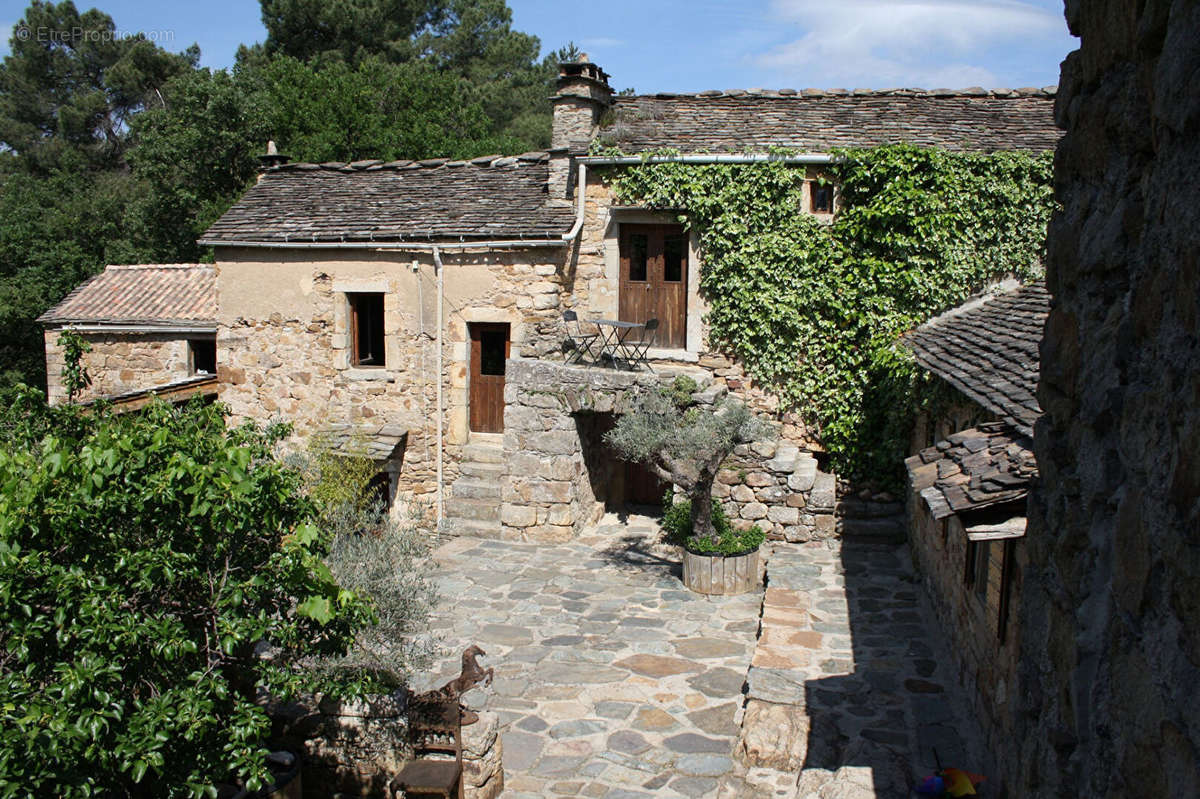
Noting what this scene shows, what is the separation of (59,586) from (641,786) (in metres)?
4.36

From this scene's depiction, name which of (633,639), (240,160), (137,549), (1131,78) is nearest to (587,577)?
(633,639)

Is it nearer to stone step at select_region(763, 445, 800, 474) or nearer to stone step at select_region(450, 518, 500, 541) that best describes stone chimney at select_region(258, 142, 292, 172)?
stone step at select_region(450, 518, 500, 541)

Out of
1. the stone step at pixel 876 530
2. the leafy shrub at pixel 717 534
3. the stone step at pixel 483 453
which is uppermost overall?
the stone step at pixel 483 453

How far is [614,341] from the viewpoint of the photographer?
14.4 metres

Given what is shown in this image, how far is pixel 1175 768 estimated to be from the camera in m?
1.47

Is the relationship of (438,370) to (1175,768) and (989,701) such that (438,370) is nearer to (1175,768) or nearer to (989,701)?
(989,701)

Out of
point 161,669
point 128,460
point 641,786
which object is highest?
point 128,460

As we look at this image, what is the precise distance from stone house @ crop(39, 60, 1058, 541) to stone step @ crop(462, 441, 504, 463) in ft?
0.13

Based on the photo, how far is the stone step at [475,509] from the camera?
44.2 feet

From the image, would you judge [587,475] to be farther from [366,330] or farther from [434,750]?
[434,750]

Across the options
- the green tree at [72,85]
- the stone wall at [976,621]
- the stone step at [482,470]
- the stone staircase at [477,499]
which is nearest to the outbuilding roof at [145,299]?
the stone step at [482,470]

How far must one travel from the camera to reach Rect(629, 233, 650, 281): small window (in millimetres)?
14375

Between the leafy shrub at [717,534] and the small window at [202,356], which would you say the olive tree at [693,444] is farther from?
the small window at [202,356]

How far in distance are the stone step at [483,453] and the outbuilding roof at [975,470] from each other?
8148mm
